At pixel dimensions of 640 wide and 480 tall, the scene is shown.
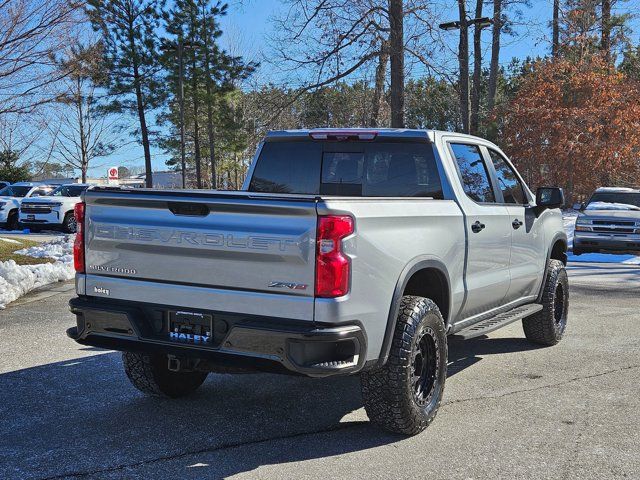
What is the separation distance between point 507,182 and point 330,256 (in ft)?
10.6

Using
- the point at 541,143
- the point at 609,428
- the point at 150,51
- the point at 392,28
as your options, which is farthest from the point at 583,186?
the point at 609,428

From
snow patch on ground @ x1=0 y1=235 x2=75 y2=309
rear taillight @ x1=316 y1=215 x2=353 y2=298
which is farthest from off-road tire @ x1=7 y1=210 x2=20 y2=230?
rear taillight @ x1=316 y1=215 x2=353 y2=298

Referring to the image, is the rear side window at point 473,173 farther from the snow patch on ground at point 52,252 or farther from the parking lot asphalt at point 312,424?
the snow patch on ground at point 52,252

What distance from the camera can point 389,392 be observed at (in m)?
4.14

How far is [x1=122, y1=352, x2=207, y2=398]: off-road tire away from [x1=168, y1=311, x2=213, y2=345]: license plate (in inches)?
33.9

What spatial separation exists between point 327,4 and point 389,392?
1569cm

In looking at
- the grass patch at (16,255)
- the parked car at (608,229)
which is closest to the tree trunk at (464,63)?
the parked car at (608,229)

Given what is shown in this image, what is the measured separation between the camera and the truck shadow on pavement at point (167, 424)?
3.93m

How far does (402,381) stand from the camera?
413 centimetres

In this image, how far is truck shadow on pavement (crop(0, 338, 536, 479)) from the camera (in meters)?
3.93

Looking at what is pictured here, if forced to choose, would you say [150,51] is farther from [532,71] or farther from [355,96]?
[355,96]

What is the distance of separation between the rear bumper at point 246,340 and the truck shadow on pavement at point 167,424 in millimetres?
580

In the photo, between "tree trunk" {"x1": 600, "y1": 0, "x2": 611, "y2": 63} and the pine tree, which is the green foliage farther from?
"tree trunk" {"x1": 600, "y1": 0, "x2": 611, "y2": 63}

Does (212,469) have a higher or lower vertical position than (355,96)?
lower
